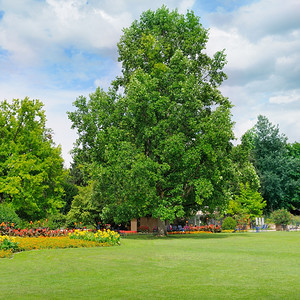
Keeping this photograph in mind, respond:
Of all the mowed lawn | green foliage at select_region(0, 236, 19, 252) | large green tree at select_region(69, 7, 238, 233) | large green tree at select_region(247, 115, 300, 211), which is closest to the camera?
the mowed lawn

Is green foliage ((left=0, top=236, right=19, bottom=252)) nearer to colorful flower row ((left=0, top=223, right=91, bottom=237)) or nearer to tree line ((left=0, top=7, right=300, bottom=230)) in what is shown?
colorful flower row ((left=0, top=223, right=91, bottom=237))

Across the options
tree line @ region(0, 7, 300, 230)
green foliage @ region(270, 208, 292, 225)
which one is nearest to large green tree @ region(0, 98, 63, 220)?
tree line @ region(0, 7, 300, 230)

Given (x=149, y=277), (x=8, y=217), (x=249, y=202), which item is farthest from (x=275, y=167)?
(x=149, y=277)

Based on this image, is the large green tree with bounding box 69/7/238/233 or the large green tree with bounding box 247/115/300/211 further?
the large green tree with bounding box 247/115/300/211

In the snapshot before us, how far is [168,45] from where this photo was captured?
3469 centimetres

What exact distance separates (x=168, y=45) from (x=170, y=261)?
24815 millimetres

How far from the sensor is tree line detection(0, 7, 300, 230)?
29.0 m

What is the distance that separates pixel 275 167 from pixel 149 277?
65.8 meters

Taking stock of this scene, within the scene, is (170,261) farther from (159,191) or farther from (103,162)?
(103,162)

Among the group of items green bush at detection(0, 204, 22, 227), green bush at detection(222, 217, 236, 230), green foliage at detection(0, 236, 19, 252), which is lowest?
green bush at detection(222, 217, 236, 230)

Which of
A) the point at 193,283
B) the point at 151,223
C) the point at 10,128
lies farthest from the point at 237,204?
the point at 193,283

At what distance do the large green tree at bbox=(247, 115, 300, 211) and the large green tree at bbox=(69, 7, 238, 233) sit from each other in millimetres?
36909

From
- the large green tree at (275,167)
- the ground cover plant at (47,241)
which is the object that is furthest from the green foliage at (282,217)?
the ground cover plant at (47,241)

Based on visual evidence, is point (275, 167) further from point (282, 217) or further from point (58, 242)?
point (58, 242)
